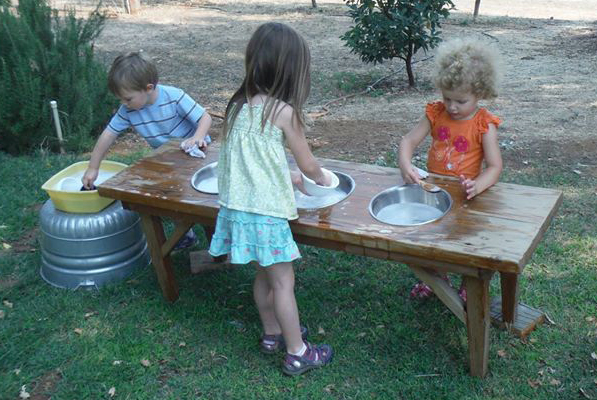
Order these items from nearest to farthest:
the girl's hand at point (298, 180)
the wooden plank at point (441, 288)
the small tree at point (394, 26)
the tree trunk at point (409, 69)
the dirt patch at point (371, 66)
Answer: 1. the wooden plank at point (441, 288)
2. the girl's hand at point (298, 180)
3. the dirt patch at point (371, 66)
4. the small tree at point (394, 26)
5. the tree trunk at point (409, 69)

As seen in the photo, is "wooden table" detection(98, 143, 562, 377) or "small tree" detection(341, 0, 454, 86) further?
"small tree" detection(341, 0, 454, 86)

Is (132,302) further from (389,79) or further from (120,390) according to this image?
(389,79)

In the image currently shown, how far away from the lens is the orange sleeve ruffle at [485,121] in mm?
2965

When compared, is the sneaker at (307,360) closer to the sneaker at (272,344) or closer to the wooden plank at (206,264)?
the sneaker at (272,344)

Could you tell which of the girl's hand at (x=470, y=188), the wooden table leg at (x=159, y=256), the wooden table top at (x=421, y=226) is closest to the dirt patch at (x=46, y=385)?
the wooden table leg at (x=159, y=256)

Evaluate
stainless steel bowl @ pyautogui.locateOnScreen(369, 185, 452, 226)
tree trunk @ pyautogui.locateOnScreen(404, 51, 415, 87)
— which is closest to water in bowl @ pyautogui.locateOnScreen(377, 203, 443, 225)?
stainless steel bowl @ pyautogui.locateOnScreen(369, 185, 452, 226)

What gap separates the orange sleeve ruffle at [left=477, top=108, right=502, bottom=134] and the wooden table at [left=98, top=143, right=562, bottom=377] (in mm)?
286

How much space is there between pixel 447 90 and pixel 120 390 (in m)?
2.03

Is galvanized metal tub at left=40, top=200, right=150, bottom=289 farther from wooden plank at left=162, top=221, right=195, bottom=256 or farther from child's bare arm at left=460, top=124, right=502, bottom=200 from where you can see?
child's bare arm at left=460, top=124, right=502, bottom=200

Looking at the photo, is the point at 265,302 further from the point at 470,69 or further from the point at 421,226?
the point at 470,69

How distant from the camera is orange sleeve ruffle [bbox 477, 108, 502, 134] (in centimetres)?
296

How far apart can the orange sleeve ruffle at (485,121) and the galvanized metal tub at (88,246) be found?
6.42ft

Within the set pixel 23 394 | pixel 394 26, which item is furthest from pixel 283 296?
pixel 394 26

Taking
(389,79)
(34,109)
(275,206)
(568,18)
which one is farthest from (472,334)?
(568,18)
